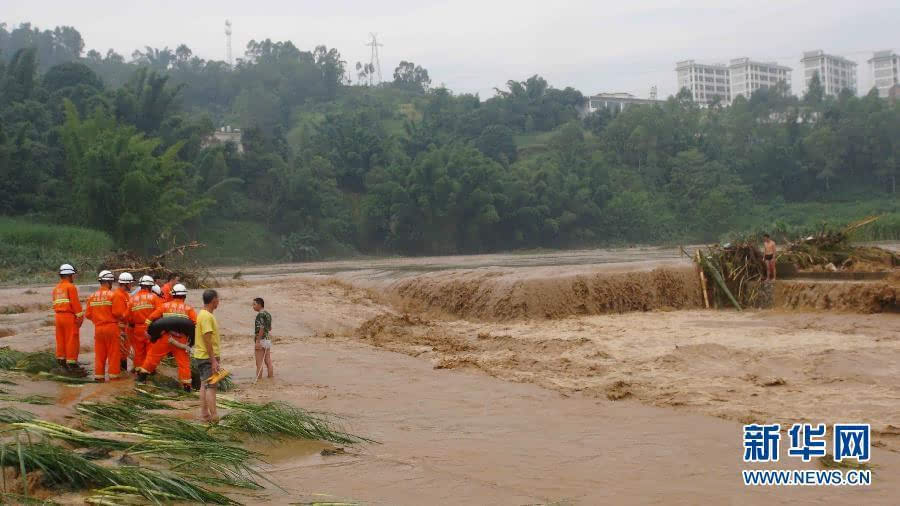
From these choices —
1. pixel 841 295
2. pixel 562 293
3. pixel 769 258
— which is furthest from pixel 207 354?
pixel 769 258

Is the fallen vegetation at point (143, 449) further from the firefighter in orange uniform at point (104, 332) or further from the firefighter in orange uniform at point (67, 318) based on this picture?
the firefighter in orange uniform at point (67, 318)

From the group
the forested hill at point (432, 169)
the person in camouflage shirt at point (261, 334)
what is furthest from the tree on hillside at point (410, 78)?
the person in camouflage shirt at point (261, 334)

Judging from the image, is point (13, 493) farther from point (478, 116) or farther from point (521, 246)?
point (478, 116)

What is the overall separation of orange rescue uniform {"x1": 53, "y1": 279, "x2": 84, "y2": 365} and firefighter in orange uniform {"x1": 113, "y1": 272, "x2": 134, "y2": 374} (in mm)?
565

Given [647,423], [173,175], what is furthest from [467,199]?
[647,423]

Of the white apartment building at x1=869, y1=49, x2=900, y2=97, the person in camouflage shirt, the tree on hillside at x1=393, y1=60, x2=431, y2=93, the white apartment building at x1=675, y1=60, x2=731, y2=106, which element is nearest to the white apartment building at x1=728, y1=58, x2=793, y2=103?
the white apartment building at x1=675, y1=60, x2=731, y2=106

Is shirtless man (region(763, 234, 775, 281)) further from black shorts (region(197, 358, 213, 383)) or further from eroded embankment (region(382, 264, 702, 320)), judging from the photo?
black shorts (region(197, 358, 213, 383))

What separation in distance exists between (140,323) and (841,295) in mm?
13236

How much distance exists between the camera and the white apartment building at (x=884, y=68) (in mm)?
159000

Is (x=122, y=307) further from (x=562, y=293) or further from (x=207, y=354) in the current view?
(x=562, y=293)

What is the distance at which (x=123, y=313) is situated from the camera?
36.0 feet

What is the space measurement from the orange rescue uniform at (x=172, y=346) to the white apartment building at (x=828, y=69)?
161640 mm

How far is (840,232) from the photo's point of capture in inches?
795

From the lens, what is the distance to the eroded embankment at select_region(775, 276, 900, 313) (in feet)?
54.2
